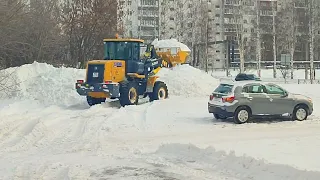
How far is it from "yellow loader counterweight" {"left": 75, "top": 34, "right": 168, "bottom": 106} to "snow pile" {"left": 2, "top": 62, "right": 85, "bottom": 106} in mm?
1924

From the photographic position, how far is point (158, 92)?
2534 cm

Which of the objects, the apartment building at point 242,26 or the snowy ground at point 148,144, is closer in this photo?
the snowy ground at point 148,144

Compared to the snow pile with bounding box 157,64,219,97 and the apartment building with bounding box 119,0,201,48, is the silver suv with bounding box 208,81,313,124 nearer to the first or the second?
the snow pile with bounding box 157,64,219,97

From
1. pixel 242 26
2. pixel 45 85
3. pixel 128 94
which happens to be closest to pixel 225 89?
pixel 128 94

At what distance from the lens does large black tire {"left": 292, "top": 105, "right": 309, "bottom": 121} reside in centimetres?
1836

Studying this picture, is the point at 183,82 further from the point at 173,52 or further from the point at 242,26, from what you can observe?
the point at 242,26

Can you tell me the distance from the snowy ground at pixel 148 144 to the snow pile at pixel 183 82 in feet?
12.4

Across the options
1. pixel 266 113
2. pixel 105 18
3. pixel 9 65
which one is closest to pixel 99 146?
pixel 266 113

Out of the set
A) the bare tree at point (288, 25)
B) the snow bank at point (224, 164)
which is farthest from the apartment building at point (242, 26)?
the snow bank at point (224, 164)

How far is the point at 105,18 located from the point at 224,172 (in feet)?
102

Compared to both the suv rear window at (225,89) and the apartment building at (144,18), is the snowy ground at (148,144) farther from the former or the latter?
the apartment building at (144,18)

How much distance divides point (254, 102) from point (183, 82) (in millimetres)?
11164

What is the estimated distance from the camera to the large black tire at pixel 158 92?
2527cm

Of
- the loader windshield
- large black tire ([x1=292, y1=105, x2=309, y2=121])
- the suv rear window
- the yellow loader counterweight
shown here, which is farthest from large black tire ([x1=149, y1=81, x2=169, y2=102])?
large black tire ([x1=292, y1=105, x2=309, y2=121])
